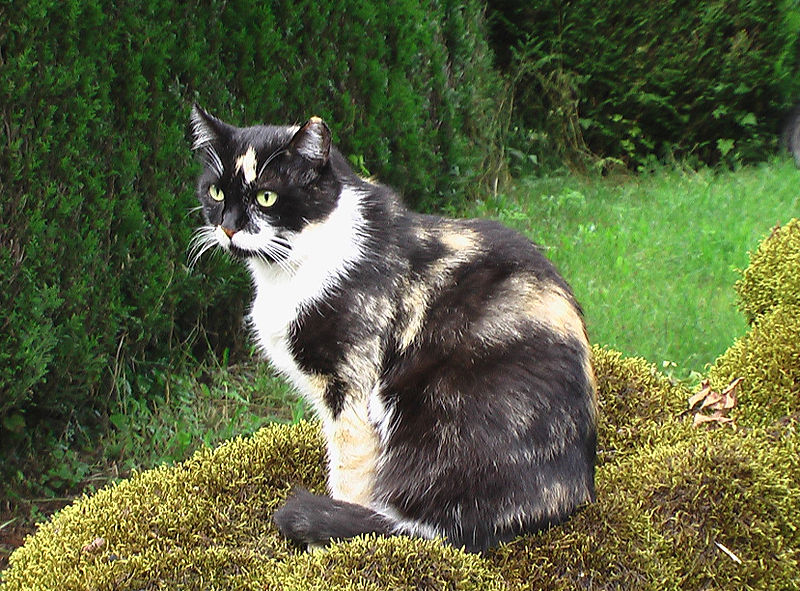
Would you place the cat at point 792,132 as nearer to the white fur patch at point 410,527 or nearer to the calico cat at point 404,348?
the calico cat at point 404,348

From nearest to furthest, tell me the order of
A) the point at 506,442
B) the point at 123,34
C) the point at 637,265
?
the point at 506,442
the point at 123,34
the point at 637,265

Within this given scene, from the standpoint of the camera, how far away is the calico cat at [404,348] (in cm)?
210

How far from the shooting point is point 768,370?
274cm

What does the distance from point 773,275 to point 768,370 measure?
489mm

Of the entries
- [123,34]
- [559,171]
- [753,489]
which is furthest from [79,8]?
[559,171]

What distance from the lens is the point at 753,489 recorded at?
2.27 m

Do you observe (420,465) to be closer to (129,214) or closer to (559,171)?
(129,214)

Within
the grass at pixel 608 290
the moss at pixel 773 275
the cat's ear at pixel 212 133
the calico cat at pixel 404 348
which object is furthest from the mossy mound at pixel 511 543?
the grass at pixel 608 290

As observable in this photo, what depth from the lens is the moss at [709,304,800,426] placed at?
2.69 meters

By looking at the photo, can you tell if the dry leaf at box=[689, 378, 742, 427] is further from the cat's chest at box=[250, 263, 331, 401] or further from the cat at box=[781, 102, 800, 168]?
the cat at box=[781, 102, 800, 168]

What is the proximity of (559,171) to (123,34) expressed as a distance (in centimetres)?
475

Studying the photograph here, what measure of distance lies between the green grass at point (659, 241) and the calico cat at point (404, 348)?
2036mm

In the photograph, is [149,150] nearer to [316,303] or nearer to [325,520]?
[316,303]

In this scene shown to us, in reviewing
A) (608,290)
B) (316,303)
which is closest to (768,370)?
(316,303)
